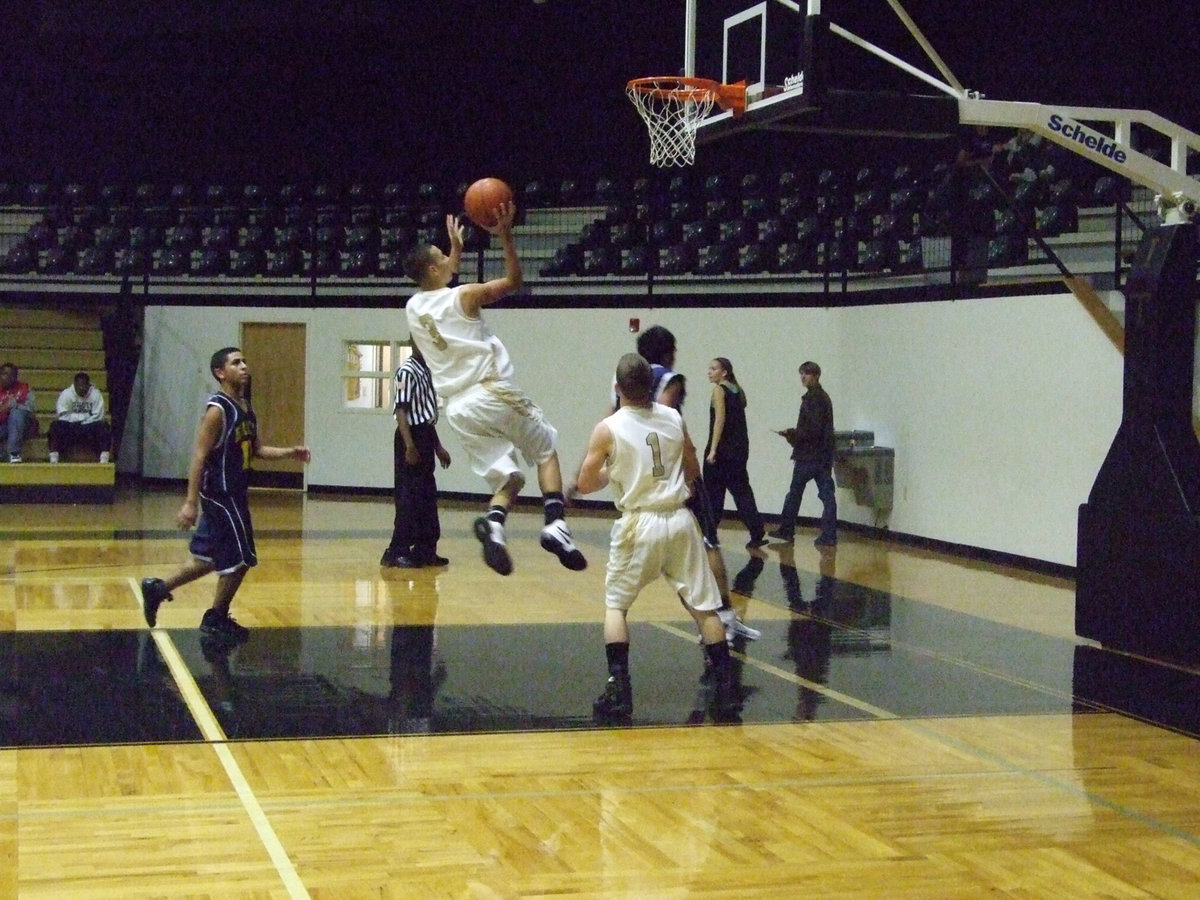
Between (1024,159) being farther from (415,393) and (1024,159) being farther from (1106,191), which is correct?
(415,393)

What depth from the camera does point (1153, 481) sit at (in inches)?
355

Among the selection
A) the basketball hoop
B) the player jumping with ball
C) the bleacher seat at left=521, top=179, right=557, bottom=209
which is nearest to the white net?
the basketball hoop

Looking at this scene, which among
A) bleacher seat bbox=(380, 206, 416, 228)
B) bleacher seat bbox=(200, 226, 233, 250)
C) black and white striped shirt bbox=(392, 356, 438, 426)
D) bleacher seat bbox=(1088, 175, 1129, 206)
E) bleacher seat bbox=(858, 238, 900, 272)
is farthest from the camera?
bleacher seat bbox=(200, 226, 233, 250)

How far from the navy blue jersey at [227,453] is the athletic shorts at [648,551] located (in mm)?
2625

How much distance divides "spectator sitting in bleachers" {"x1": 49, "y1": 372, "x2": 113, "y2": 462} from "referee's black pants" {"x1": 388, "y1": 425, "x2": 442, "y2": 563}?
298 inches

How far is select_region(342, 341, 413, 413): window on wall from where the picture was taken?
19.8 metres

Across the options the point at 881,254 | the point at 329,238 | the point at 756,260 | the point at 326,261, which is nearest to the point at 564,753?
the point at 881,254

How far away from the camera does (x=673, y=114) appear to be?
415 inches

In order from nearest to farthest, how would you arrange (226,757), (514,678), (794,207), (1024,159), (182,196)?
1. (226,757)
2. (514,678)
3. (1024,159)
4. (794,207)
5. (182,196)

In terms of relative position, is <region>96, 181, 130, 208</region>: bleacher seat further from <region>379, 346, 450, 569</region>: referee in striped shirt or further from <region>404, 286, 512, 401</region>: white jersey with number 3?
<region>404, 286, 512, 401</region>: white jersey with number 3

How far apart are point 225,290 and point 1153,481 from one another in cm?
1523

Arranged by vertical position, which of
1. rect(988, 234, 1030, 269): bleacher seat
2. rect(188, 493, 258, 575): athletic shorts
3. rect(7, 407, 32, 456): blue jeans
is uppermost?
rect(988, 234, 1030, 269): bleacher seat

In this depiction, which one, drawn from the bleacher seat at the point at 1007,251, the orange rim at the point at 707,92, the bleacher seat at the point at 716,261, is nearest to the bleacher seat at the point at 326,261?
the bleacher seat at the point at 716,261

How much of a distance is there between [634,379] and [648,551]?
0.83 meters
